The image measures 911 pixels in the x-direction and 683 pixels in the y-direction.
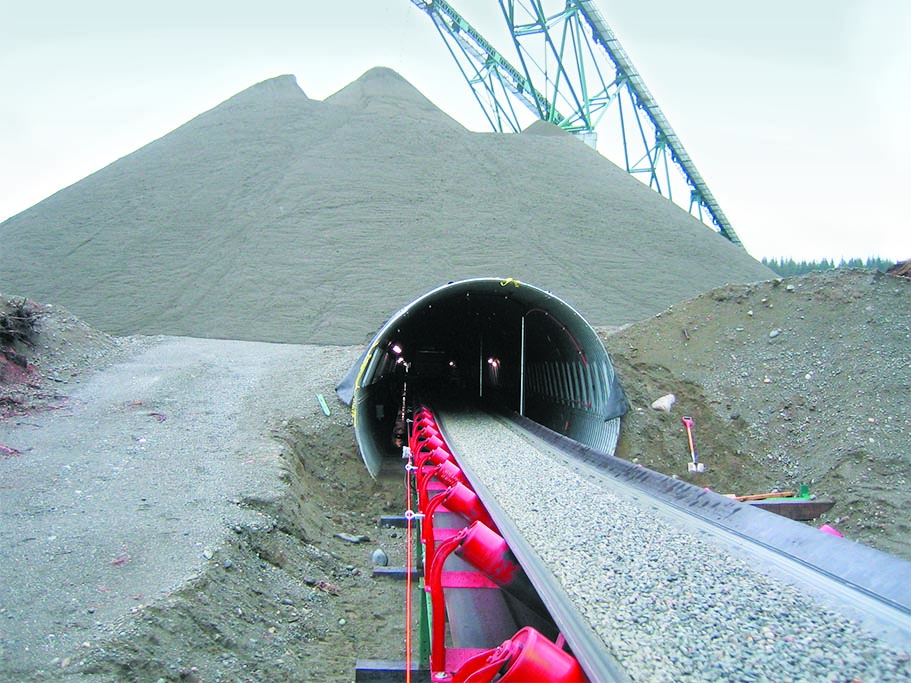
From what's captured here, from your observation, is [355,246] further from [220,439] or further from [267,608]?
[267,608]

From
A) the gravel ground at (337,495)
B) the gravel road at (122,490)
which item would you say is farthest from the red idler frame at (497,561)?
the gravel road at (122,490)

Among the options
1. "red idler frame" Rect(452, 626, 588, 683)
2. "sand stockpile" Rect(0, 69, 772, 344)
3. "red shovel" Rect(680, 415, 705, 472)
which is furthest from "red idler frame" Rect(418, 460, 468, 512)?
"sand stockpile" Rect(0, 69, 772, 344)

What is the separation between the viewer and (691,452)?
977 centimetres

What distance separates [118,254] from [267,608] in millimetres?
24033

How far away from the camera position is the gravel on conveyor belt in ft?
8.48

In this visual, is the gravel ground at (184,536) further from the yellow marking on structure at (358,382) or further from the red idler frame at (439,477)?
the red idler frame at (439,477)

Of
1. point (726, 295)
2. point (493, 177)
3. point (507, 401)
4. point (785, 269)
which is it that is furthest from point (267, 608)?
point (785, 269)

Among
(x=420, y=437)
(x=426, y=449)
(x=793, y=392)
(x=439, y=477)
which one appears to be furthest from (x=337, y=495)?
(x=793, y=392)

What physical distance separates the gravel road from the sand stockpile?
932 cm

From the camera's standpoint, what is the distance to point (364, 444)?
9.22 meters

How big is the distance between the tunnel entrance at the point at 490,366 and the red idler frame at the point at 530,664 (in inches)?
252

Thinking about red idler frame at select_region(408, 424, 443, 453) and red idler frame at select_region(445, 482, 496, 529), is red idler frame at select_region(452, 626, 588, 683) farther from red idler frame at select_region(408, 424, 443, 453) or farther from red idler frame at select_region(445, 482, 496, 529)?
red idler frame at select_region(408, 424, 443, 453)

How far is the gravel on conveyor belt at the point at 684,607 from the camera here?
2.58 meters

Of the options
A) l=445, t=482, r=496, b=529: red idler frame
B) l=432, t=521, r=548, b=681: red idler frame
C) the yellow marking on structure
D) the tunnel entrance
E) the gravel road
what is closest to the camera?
l=432, t=521, r=548, b=681: red idler frame
